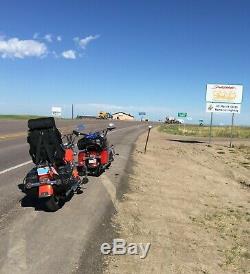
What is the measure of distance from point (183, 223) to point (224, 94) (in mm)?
29828

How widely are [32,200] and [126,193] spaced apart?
258cm

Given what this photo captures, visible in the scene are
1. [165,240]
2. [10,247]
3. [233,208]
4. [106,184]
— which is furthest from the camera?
[106,184]

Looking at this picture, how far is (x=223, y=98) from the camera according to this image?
36656 mm

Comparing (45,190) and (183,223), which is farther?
(183,223)

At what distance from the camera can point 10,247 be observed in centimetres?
634

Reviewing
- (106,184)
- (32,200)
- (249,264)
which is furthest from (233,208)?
(32,200)

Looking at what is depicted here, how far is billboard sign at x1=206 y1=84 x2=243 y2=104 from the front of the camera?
3662 cm

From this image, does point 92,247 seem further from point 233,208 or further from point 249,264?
point 233,208

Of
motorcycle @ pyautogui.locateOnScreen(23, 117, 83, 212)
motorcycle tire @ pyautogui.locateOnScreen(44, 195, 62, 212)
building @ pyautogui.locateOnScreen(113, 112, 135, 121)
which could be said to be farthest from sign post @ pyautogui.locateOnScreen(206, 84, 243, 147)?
building @ pyautogui.locateOnScreen(113, 112, 135, 121)

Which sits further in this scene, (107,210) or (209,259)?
(107,210)

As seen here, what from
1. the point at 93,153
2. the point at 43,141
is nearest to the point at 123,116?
the point at 93,153

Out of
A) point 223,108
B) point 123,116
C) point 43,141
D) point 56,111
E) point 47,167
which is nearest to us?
point 47,167

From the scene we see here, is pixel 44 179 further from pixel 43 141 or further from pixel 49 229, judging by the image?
pixel 49 229

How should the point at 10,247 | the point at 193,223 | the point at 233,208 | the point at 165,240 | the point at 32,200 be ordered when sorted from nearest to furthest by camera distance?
the point at 10,247
the point at 165,240
the point at 193,223
the point at 32,200
the point at 233,208
